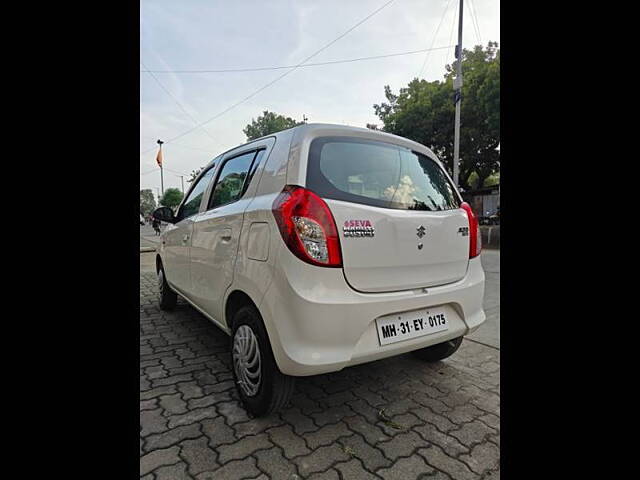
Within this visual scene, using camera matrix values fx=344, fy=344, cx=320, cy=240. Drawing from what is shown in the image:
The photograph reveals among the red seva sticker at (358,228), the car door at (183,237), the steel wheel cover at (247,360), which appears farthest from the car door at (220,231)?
the red seva sticker at (358,228)

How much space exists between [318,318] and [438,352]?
151 centimetres

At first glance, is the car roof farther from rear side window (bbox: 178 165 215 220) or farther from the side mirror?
the side mirror

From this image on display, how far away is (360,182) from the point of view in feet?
5.91

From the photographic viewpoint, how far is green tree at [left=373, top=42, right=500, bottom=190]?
1542 cm

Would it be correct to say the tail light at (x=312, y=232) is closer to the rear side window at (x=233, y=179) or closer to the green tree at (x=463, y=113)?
the rear side window at (x=233, y=179)

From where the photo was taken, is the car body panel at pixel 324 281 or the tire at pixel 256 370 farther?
the tire at pixel 256 370

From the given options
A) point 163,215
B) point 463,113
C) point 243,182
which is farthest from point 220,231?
point 463,113

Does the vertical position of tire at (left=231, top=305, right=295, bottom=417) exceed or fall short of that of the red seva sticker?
it falls short

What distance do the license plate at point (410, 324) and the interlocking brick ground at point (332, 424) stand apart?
532 mm

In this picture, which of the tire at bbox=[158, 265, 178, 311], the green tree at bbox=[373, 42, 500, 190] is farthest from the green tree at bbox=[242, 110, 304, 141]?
the tire at bbox=[158, 265, 178, 311]

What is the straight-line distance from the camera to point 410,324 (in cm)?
183

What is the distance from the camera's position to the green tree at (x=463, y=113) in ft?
50.6
